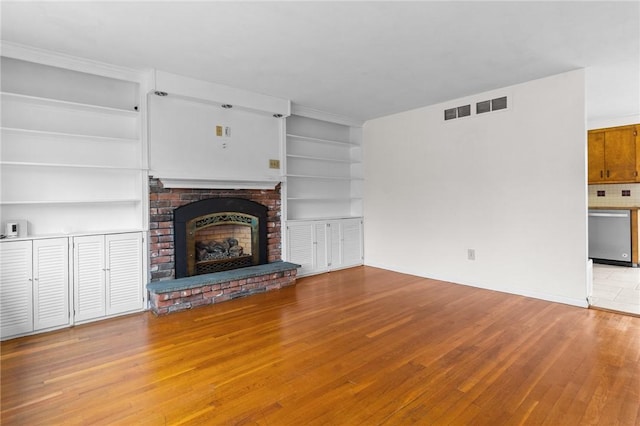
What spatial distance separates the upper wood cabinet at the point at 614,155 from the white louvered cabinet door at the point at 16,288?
830 cm

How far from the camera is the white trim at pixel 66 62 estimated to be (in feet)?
9.86

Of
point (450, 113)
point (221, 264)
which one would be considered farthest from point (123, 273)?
point (450, 113)

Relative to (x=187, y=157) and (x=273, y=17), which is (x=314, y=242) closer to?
(x=187, y=157)

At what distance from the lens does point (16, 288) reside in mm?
2963

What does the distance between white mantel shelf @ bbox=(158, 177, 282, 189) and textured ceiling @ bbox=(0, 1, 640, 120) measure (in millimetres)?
1203

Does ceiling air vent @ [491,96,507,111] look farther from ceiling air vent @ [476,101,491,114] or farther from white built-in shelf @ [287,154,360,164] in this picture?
white built-in shelf @ [287,154,360,164]

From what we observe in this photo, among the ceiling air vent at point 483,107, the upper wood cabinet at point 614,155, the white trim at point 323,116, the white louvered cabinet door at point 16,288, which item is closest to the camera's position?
the white louvered cabinet door at point 16,288

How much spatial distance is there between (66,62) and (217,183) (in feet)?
6.25

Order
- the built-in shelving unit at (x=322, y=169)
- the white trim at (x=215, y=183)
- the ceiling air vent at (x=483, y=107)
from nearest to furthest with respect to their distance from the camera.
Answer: the white trim at (x=215, y=183) → the ceiling air vent at (x=483, y=107) → the built-in shelving unit at (x=322, y=169)

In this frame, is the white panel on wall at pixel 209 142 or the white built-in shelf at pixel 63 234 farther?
the white panel on wall at pixel 209 142

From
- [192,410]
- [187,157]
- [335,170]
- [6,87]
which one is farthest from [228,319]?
[335,170]

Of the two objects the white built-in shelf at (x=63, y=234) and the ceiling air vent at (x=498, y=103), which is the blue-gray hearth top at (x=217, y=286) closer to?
the white built-in shelf at (x=63, y=234)

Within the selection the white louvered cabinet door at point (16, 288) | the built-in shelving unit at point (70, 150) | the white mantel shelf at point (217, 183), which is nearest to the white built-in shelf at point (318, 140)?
the white mantel shelf at point (217, 183)

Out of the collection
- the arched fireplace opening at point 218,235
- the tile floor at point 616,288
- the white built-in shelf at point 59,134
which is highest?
the white built-in shelf at point 59,134
